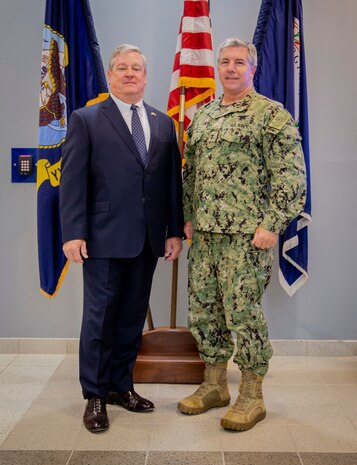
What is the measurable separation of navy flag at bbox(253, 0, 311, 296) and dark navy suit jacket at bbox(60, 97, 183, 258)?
0.98 metres

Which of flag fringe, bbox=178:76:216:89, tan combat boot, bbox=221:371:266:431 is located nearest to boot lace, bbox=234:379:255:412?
tan combat boot, bbox=221:371:266:431

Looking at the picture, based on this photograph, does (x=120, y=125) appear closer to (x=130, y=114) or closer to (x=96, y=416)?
(x=130, y=114)

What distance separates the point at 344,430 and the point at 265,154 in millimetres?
1140

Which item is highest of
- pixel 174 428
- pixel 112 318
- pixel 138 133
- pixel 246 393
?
pixel 138 133

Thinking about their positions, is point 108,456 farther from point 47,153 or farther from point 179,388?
point 47,153

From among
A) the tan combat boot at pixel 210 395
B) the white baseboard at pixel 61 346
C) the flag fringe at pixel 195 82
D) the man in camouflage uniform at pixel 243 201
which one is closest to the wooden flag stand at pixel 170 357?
the flag fringe at pixel 195 82

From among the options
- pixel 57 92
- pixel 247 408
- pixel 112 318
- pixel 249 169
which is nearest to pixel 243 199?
pixel 249 169

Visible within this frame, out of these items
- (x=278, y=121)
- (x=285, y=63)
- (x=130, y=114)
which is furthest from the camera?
(x=285, y=63)

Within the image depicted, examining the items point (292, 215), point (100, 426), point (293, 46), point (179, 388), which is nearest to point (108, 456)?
point (100, 426)

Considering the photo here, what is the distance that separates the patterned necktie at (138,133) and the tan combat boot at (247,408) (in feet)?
3.29

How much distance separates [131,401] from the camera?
241 centimetres

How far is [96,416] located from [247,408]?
1.99 ft

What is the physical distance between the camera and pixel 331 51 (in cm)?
308

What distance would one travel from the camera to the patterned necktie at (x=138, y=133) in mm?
2252
